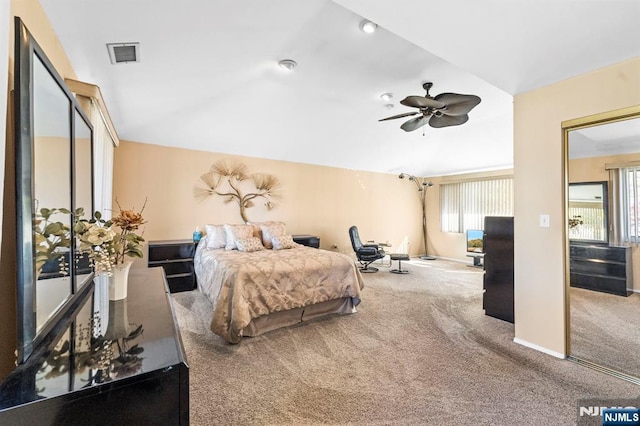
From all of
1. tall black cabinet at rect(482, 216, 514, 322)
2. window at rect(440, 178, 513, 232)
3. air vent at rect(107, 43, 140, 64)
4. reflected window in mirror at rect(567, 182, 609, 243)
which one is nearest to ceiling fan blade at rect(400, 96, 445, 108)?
reflected window in mirror at rect(567, 182, 609, 243)

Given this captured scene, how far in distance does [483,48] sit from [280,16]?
1631 millimetres

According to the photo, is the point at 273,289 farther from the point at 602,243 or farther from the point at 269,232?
the point at 602,243

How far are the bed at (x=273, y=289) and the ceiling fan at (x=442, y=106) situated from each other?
198 cm

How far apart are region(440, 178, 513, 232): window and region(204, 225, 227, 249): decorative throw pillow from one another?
5.87 metres

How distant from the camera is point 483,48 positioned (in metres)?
2.16

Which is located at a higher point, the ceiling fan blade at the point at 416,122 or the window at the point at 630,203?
the ceiling fan blade at the point at 416,122

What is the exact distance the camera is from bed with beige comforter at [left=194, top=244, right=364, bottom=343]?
279 centimetres

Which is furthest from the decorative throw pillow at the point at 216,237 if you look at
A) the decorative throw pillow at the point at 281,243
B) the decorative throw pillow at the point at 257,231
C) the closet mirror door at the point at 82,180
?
the closet mirror door at the point at 82,180

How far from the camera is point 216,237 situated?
4492 mm

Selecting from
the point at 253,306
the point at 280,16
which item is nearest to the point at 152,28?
the point at 280,16

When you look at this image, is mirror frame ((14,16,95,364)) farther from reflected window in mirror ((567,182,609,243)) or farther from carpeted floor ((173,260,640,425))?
reflected window in mirror ((567,182,609,243))

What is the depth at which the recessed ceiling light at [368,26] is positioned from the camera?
2.48 metres

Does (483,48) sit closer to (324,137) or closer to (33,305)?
(33,305)

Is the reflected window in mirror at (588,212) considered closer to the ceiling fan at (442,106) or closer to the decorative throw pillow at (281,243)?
the ceiling fan at (442,106)
